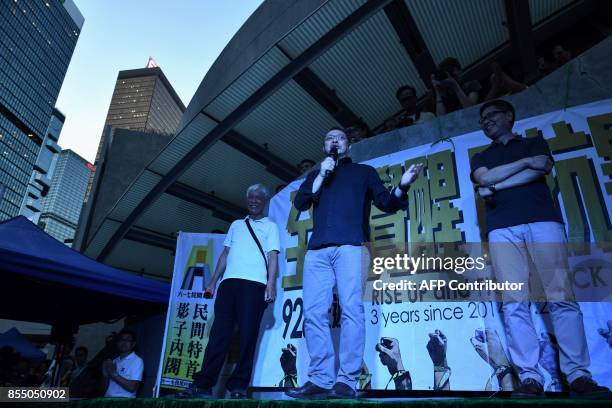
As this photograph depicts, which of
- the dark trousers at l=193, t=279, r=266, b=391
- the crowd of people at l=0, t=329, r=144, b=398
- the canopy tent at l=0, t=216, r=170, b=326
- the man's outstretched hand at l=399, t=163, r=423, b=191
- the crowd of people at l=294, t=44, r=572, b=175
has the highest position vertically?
the crowd of people at l=294, t=44, r=572, b=175

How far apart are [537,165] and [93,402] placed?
9.94 feet

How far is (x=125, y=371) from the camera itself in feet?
15.6

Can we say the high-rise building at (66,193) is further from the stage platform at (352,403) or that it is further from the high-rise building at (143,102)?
the stage platform at (352,403)

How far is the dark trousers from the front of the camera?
299cm

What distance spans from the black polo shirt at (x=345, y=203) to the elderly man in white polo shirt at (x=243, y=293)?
0.71 m

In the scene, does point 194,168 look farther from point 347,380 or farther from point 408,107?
point 347,380

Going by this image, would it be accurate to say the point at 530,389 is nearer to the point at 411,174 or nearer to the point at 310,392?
the point at 310,392

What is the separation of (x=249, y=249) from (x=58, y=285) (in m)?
3.17

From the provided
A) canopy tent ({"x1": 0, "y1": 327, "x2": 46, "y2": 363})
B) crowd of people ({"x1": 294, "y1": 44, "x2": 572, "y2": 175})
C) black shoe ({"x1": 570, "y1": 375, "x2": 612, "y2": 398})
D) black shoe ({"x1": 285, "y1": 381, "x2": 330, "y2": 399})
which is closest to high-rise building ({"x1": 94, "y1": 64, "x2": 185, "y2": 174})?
canopy tent ({"x1": 0, "y1": 327, "x2": 46, "y2": 363})

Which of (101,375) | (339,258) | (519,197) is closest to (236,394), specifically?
(339,258)

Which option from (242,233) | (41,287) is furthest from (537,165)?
(41,287)

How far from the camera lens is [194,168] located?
8.44 metres

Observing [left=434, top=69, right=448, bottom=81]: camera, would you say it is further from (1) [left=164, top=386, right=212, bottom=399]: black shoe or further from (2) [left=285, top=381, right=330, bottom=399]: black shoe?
(1) [left=164, top=386, right=212, bottom=399]: black shoe

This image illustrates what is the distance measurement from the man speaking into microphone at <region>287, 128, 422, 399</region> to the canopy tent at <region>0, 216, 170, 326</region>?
324cm
